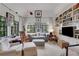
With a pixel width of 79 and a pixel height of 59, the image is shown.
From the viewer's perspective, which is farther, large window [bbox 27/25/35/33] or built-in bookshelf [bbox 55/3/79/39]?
large window [bbox 27/25/35/33]

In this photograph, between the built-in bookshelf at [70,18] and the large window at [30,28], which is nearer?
the built-in bookshelf at [70,18]

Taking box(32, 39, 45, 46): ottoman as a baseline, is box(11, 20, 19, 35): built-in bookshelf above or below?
above

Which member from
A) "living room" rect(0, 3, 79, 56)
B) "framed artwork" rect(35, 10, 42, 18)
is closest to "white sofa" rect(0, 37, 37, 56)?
"living room" rect(0, 3, 79, 56)

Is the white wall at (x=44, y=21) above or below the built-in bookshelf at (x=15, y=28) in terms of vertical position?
above

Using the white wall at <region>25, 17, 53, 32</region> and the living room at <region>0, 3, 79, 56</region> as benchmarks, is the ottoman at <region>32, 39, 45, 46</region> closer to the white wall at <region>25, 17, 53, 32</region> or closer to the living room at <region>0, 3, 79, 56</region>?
the living room at <region>0, 3, 79, 56</region>

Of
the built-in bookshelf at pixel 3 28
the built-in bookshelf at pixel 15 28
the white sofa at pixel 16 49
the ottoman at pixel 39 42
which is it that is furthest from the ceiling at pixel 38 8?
the white sofa at pixel 16 49

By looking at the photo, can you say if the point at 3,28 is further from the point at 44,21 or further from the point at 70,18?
the point at 70,18

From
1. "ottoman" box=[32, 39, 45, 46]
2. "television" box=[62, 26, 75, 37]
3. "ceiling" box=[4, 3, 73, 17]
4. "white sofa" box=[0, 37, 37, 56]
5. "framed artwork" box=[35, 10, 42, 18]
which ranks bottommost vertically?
"white sofa" box=[0, 37, 37, 56]

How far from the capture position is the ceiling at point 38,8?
3049 mm

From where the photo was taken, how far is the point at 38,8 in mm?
3082

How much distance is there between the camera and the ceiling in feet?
10.0

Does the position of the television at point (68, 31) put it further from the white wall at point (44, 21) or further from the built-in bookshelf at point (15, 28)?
the built-in bookshelf at point (15, 28)

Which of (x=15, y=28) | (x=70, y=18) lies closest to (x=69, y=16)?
(x=70, y=18)

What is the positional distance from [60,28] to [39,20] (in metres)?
0.44
